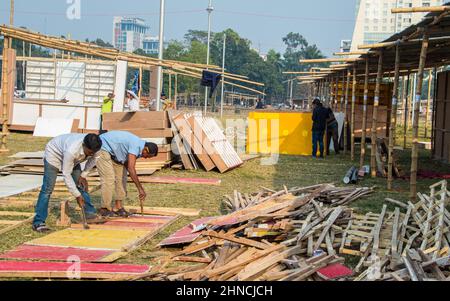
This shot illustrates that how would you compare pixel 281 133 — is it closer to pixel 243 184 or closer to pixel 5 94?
pixel 243 184

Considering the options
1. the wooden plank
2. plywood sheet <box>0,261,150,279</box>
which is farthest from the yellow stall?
plywood sheet <box>0,261,150,279</box>

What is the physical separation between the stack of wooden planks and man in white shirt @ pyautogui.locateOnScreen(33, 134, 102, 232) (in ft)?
23.8

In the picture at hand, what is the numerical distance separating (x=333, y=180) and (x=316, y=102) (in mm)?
6358

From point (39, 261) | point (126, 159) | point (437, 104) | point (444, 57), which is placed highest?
point (444, 57)

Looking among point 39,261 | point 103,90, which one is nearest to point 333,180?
point 39,261

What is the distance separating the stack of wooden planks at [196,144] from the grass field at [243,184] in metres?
0.31

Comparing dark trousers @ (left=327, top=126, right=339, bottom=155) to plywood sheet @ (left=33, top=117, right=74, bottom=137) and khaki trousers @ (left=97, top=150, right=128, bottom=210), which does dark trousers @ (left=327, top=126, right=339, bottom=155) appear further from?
khaki trousers @ (left=97, top=150, right=128, bottom=210)

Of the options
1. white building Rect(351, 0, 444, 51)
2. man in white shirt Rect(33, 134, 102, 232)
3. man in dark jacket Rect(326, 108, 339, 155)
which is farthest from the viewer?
white building Rect(351, 0, 444, 51)

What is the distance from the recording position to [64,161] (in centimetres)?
962

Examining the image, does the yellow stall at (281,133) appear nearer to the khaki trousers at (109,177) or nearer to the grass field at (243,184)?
the grass field at (243,184)

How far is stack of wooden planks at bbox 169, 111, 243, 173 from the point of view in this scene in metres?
17.5

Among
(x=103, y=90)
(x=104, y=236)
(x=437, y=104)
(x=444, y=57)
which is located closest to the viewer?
(x=104, y=236)
